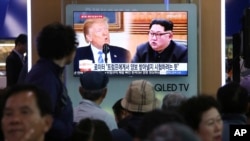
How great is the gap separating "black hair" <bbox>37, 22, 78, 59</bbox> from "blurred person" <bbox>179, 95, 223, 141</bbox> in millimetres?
952

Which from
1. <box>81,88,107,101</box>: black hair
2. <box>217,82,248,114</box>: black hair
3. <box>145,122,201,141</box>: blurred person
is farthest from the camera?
<box>81,88,107,101</box>: black hair

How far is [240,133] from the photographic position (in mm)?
3705

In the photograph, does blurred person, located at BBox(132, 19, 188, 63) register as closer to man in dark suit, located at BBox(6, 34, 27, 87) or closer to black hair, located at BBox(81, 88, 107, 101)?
man in dark suit, located at BBox(6, 34, 27, 87)

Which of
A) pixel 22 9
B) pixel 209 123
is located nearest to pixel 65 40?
pixel 209 123

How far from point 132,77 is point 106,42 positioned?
0.55m

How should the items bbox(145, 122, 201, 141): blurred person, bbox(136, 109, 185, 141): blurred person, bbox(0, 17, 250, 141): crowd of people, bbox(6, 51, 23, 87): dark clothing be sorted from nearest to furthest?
1. bbox(145, 122, 201, 141): blurred person
2. bbox(136, 109, 185, 141): blurred person
3. bbox(0, 17, 250, 141): crowd of people
4. bbox(6, 51, 23, 87): dark clothing

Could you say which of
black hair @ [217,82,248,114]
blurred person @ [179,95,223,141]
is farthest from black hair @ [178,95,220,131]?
black hair @ [217,82,248,114]

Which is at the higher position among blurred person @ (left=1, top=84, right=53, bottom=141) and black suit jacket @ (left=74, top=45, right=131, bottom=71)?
black suit jacket @ (left=74, top=45, right=131, bottom=71)

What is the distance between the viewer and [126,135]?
402cm

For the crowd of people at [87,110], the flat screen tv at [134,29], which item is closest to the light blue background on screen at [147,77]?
the flat screen tv at [134,29]

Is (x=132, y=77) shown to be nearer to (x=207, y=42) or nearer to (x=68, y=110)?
(x=207, y=42)

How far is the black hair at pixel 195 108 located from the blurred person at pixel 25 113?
681 millimetres

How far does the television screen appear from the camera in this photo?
314 inches

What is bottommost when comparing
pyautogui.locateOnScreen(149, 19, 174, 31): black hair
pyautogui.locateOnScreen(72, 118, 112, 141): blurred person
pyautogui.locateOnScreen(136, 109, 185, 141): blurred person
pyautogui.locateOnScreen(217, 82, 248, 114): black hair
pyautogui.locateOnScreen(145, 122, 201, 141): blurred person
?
pyautogui.locateOnScreen(72, 118, 112, 141): blurred person
